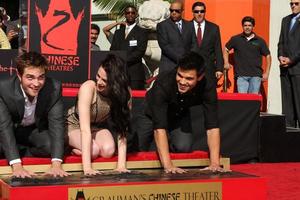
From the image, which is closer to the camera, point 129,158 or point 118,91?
point 118,91

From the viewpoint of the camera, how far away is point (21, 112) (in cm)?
494

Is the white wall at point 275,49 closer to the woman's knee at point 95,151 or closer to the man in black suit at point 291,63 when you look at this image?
the man in black suit at point 291,63

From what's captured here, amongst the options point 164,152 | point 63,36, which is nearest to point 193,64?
point 164,152

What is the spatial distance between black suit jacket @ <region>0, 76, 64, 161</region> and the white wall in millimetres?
6929

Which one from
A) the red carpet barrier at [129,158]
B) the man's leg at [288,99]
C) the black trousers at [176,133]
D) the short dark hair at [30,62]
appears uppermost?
the short dark hair at [30,62]

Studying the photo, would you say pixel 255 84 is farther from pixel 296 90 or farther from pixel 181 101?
pixel 181 101

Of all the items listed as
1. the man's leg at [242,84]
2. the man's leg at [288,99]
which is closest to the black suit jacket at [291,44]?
the man's leg at [288,99]

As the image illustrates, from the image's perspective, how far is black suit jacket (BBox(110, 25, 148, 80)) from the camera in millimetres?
8969

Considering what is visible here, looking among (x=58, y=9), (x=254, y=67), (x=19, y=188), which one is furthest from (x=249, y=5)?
(x=19, y=188)

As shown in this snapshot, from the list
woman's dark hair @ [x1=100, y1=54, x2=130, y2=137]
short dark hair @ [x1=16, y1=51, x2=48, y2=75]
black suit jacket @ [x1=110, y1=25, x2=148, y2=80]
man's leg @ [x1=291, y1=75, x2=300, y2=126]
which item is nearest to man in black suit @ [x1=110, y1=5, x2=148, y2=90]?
black suit jacket @ [x1=110, y1=25, x2=148, y2=80]

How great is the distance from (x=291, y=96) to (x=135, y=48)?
2.05 meters

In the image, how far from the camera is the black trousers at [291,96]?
8.94 meters

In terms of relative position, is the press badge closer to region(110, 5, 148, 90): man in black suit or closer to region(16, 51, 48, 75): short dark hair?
region(110, 5, 148, 90): man in black suit

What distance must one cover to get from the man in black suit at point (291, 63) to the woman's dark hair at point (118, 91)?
14.0ft
